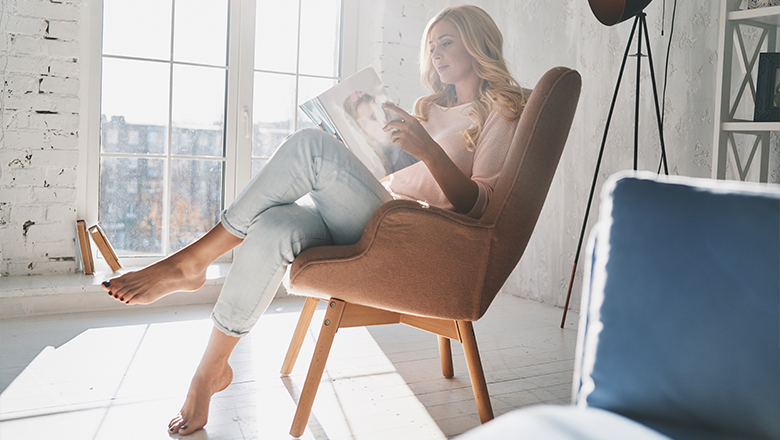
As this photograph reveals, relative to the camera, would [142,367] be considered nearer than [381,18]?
Yes

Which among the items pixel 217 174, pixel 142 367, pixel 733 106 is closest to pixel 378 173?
pixel 142 367

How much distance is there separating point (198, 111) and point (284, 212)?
189 cm

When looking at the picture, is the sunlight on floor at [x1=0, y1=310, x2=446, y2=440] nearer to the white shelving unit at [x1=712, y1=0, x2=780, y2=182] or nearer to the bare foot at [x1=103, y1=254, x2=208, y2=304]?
the bare foot at [x1=103, y1=254, x2=208, y2=304]

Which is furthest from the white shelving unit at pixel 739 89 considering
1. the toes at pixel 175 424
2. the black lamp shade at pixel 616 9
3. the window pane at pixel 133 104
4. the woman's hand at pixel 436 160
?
the window pane at pixel 133 104

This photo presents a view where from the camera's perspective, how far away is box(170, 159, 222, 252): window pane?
3.03 metres

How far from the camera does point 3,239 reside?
258 centimetres

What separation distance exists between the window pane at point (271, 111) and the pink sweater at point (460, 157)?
1.55m

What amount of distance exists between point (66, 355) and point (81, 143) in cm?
125

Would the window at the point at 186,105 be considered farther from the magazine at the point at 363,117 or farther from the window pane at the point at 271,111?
the magazine at the point at 363,117

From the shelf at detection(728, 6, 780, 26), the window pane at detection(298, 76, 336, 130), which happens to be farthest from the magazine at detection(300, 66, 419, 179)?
the window pane at detection(298, 76, 336, 130)

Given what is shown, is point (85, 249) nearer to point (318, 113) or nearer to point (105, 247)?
point (105, 247)

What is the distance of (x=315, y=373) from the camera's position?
A: 4.60 feet

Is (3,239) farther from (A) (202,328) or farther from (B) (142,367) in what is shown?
(B) (142,367)

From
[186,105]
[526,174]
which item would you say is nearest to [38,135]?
[186,105]
